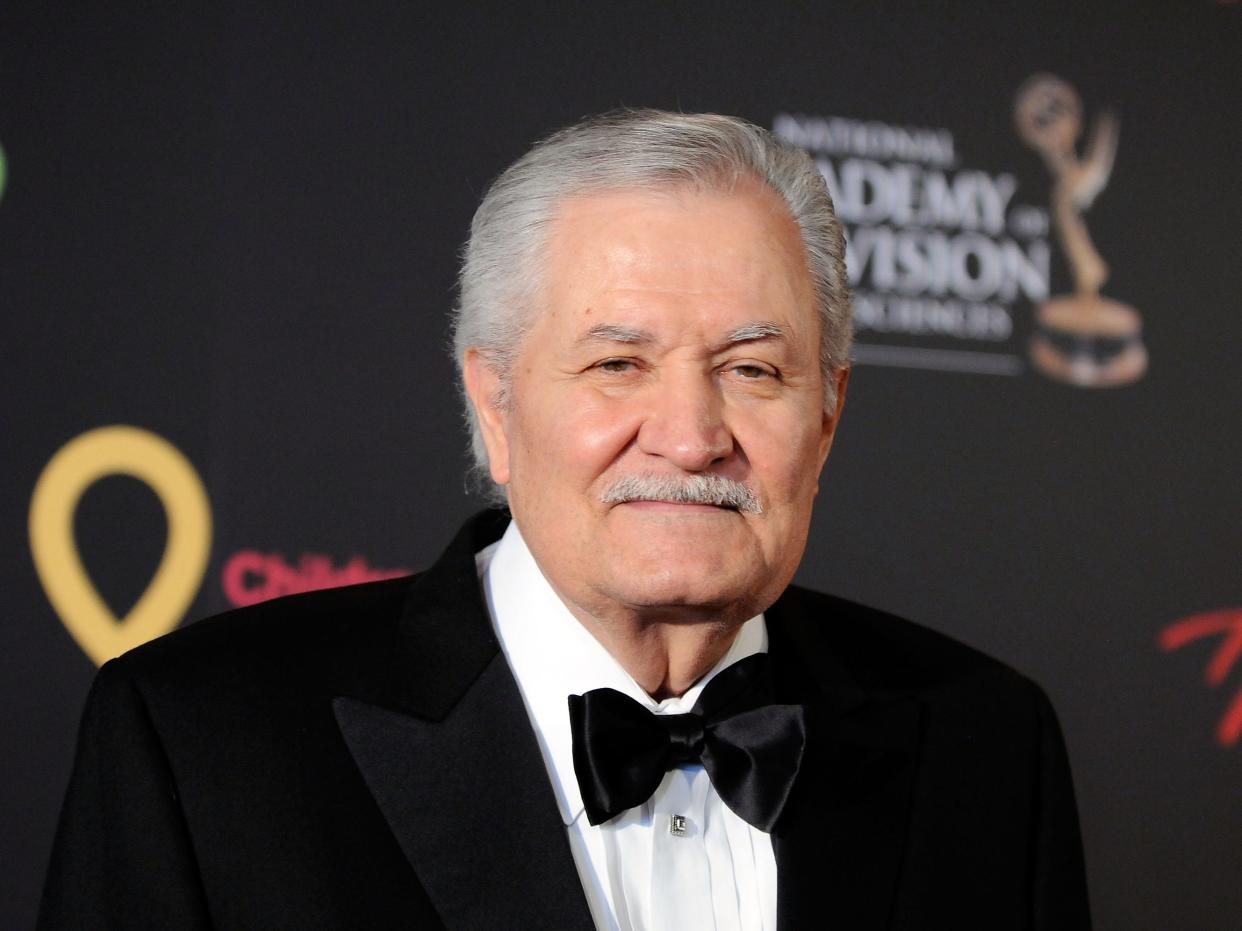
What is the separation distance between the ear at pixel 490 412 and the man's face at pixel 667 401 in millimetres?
64

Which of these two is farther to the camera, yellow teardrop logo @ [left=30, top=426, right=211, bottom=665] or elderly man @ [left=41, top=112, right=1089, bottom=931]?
yellow teardrop logo @ [left=30, top=426, right=211, bottom=665]

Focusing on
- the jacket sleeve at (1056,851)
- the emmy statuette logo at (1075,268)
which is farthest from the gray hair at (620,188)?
the emmy statuette logo at (1075,268)

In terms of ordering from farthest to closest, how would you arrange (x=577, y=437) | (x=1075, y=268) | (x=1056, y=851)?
(x=1075, y=268), (x=1056, y=851), (x=577, y=437)

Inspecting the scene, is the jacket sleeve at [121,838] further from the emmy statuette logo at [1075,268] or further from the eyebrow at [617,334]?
the emmy statuette logo at [1075,268]

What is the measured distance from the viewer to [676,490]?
1420 millimetres

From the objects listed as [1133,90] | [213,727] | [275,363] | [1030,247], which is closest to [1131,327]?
[1030,247]

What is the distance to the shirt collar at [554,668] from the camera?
1.50 m

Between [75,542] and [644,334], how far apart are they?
4.44ft

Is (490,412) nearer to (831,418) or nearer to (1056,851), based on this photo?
(831,418)

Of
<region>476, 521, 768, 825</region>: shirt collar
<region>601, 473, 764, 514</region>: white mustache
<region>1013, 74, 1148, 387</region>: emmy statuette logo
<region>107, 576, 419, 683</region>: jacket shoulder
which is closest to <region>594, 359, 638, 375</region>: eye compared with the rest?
<region>601, 473, 764, 514</region>: white mustache

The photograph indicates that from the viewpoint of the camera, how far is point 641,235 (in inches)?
58.6

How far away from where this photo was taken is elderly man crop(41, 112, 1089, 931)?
1.38 metres

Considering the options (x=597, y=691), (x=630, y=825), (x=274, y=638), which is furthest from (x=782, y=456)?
(x=274, y=638)

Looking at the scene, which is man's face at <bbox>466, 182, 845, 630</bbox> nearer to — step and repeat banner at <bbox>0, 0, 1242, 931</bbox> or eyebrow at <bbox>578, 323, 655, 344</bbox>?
eyebrow at <bbox>578, 323, 655, 344</bbox>
